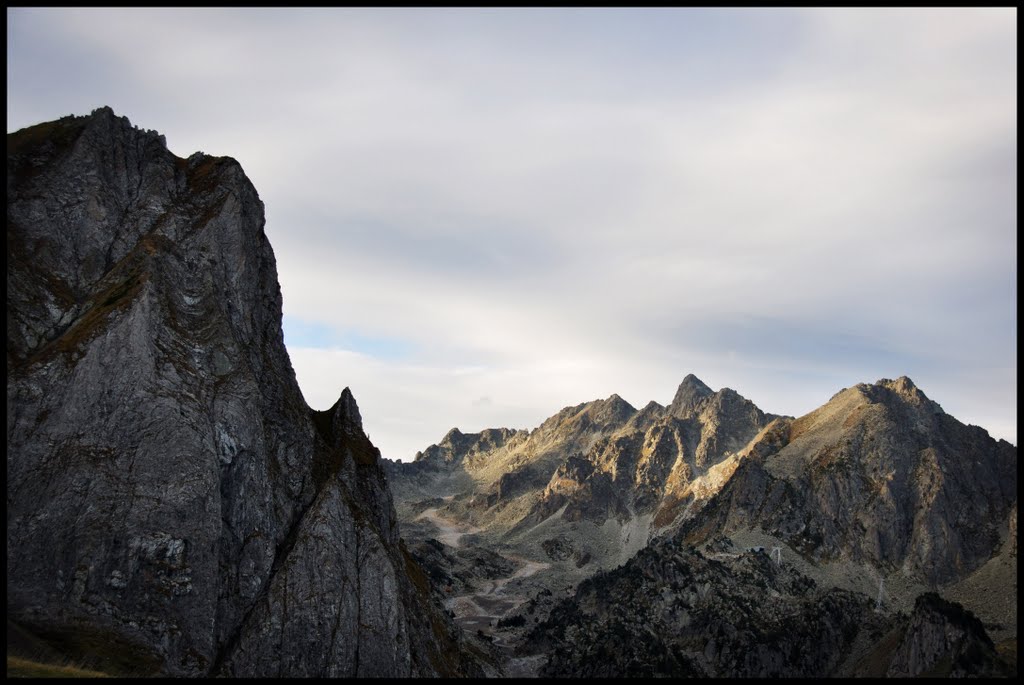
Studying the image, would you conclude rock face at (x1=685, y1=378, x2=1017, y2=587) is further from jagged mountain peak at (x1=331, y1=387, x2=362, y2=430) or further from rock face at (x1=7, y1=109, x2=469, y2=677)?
jagged mountain peak at (x1=331, y1=387, x2=362, y2=430)

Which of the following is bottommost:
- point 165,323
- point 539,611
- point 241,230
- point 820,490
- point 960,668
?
point 539,611

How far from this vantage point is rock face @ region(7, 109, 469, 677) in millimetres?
61156

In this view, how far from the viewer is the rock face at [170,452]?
61156 millimetres

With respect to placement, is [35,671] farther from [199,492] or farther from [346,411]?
[346,411]

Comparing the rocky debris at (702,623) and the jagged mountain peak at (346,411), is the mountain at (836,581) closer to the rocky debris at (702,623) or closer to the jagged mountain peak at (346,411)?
the rocky debris at (702,623)

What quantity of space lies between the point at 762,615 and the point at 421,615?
3018 inches

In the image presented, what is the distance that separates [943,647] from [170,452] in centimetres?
10190

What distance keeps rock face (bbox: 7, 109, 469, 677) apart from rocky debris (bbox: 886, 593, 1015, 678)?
210 feet

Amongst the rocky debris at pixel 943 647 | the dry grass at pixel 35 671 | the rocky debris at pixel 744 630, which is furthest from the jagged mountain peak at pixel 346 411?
the rocky debris at pixel 943 647

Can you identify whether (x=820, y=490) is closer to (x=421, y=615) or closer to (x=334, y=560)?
(x=421, y=615)

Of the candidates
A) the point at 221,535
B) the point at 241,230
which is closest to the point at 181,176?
the point at 241,230

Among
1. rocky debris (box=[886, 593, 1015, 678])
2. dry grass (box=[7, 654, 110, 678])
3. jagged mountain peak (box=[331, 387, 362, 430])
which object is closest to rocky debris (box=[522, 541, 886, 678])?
rocky debris (box=[886, 593, 1015, 678])

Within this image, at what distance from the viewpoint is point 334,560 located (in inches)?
2940

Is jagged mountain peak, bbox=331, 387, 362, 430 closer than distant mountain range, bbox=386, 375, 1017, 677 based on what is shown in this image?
Yes
